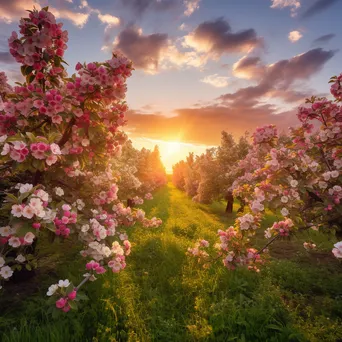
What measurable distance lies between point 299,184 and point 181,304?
3.75 m

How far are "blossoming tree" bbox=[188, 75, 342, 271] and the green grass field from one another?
3.15ft

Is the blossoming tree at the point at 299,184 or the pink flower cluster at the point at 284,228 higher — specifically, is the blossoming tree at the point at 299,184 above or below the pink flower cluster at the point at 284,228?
above

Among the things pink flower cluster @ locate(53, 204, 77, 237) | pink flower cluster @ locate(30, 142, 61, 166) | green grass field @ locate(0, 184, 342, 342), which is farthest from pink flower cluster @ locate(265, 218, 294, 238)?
pink flower cluster @ locate(30, 142, 61, 166)

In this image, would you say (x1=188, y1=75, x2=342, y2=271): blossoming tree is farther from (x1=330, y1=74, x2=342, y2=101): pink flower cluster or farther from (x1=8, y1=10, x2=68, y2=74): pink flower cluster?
(x1=8, y1=10, x2=68, y2=74): pink flower cluster

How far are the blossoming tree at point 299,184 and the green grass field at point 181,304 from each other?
37.8 inches

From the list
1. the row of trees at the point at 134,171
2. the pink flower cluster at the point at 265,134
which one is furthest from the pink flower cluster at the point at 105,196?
the pink flower cluster at the point at 265,134

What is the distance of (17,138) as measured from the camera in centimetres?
Answer: 314

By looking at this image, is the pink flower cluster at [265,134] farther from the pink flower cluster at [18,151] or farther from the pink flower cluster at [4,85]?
the pink flower cluster at [4,85]

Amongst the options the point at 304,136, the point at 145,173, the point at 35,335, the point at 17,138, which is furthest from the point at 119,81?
the point at 145,173

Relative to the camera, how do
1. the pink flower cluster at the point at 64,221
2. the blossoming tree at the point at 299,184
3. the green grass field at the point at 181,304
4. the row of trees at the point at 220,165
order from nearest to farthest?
the pink flower cluster at the point at 64,221 → the green grass field at the point at 181,304 → the blossoming tree at the point at 299,184 → the row of trees at the point at 220,165

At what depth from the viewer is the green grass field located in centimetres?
429

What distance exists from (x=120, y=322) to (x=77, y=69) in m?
4.83

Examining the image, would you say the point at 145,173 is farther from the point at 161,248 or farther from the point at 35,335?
the point at 35,335

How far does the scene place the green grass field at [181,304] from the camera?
429cm
